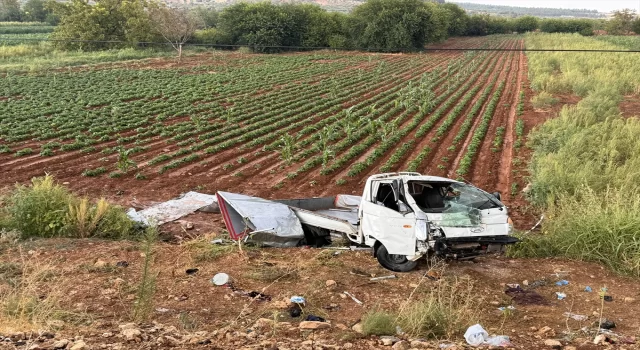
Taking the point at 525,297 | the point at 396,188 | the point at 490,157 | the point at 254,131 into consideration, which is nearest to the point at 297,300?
the point at 396,188

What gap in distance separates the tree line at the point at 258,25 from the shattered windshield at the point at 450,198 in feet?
166

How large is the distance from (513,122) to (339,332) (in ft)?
71.5

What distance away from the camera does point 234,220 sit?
1013 cm

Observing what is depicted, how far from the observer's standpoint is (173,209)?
1281 cm

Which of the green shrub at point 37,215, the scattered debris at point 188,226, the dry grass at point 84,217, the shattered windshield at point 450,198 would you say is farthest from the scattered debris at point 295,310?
the green shrub at point 37,215

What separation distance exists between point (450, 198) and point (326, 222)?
2.40 metres

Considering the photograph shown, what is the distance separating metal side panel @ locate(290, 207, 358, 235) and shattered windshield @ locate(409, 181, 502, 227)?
143 cm

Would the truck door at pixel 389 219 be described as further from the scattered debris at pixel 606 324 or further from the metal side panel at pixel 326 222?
the scattered debris at pixel 606 324

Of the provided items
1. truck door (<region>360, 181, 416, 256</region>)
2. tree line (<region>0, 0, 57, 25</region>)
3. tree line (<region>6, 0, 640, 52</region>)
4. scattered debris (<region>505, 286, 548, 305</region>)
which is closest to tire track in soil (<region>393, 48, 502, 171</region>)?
truck door (<region>360, 181, 416, 256</region>)

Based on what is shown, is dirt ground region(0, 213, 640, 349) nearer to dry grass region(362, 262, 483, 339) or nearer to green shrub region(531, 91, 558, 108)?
dry grass region(362, 262, 483, 339)

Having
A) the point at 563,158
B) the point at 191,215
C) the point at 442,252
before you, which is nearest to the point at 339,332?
the point at 442,252

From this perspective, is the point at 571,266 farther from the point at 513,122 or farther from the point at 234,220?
the point at 513,122

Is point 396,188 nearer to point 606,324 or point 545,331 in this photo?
point 545,331

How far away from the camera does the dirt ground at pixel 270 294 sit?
5.89m
